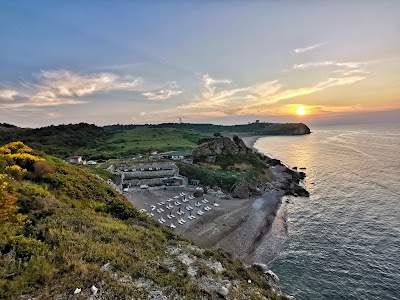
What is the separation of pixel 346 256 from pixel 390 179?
51.2 m

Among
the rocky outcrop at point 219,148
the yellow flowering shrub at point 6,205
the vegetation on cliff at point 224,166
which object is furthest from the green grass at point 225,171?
the yellow flowering shrub at point 6,205

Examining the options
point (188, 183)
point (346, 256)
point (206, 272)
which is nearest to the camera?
point (206, 272)

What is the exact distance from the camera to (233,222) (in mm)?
49094

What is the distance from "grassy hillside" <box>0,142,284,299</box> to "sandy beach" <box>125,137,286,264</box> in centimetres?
1681

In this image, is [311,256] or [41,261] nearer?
[41,261]

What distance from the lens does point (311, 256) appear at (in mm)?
37844

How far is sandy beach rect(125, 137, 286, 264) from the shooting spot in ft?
132

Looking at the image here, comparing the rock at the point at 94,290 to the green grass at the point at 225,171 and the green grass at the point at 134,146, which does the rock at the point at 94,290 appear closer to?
the green grass at the point at 225,171

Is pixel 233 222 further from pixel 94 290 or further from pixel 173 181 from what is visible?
pixel 94 290

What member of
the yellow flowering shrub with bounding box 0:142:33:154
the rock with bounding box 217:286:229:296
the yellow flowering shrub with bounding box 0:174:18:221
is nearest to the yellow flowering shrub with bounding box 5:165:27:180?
the yellow flowering shrub with bounding box 0:142:33:154

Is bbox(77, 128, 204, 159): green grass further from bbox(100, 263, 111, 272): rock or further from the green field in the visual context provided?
bbox(100, 263, 111, 272): rock

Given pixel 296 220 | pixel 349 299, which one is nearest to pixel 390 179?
pixel 296 220

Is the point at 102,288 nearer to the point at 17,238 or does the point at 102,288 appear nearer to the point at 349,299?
the point at 17,238

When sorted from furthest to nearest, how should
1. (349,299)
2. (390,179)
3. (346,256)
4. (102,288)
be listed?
(390,179)
(346,256)
(349,299)
(102,288)
